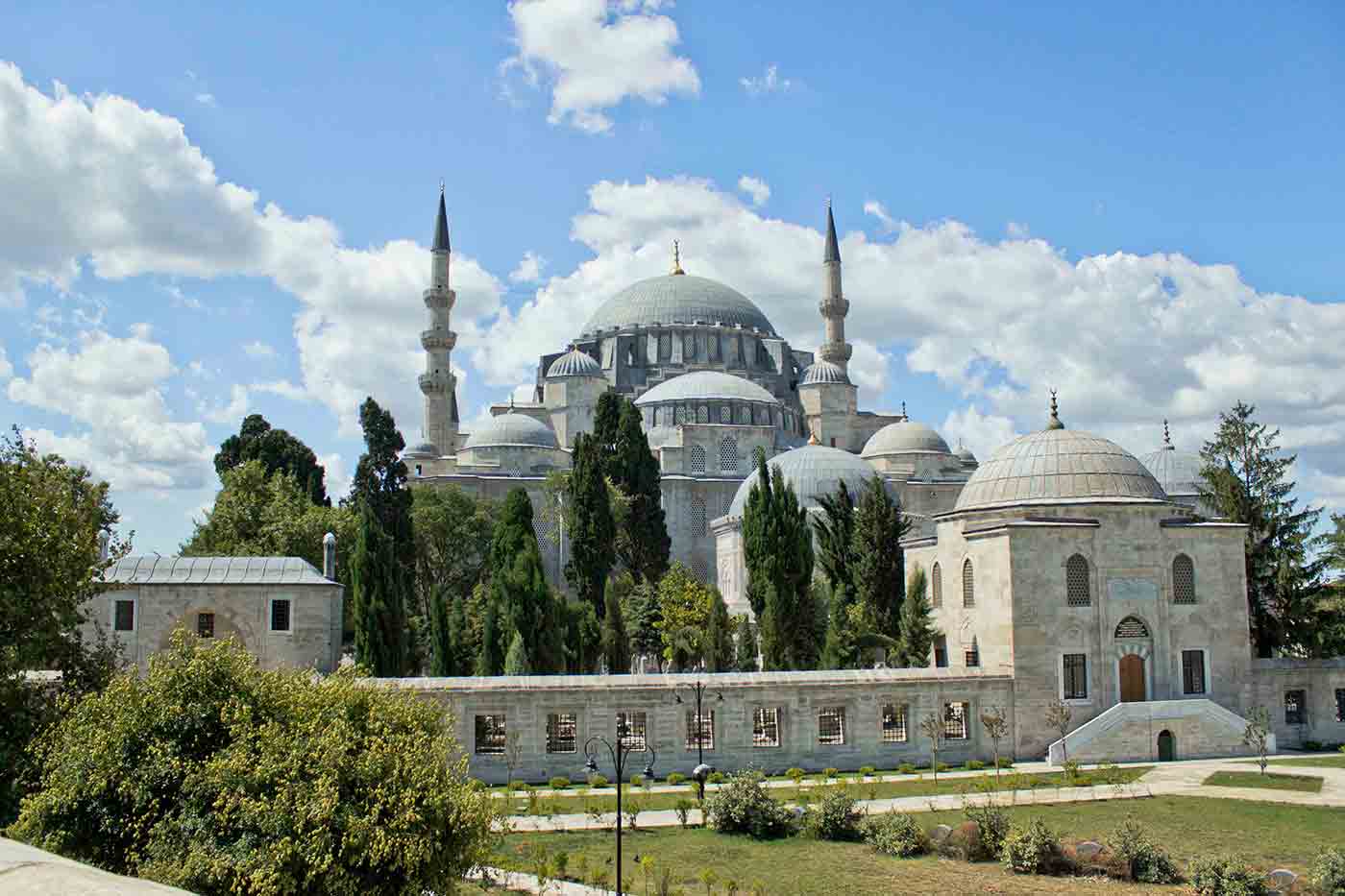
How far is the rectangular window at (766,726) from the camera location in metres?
22.0

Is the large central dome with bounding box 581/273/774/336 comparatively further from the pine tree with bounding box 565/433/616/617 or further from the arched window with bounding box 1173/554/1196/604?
the arched window with bounding box 1173/554/1196/604

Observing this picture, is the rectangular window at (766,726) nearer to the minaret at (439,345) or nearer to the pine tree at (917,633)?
the pine tree at (917,633)

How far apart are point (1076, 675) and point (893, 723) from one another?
3.85 meters

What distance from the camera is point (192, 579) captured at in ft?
74.5

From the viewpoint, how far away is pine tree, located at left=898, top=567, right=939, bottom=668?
26.3 meters

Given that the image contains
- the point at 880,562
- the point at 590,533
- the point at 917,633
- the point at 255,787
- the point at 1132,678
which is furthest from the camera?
the point at 590,533

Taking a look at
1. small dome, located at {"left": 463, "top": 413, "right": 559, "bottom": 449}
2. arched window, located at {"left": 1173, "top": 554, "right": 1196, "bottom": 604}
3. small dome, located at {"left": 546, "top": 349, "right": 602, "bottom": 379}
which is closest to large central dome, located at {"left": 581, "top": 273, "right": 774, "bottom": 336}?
small dome, located at {"left": 546, "top": 349, "right": 602, "bottom": 379}

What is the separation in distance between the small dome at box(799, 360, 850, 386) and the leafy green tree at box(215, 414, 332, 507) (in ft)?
78.3

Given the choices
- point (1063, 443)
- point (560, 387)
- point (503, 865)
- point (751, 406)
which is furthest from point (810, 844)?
point (560, 387)

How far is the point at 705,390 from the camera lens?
53.4 m

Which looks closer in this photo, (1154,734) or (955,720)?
(1154,734)

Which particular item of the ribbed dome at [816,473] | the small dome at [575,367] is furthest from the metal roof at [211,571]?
the small dome at [575,367]

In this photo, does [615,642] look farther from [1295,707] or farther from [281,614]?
[1295,707]

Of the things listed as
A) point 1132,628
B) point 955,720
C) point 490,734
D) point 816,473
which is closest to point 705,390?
point 816,473
